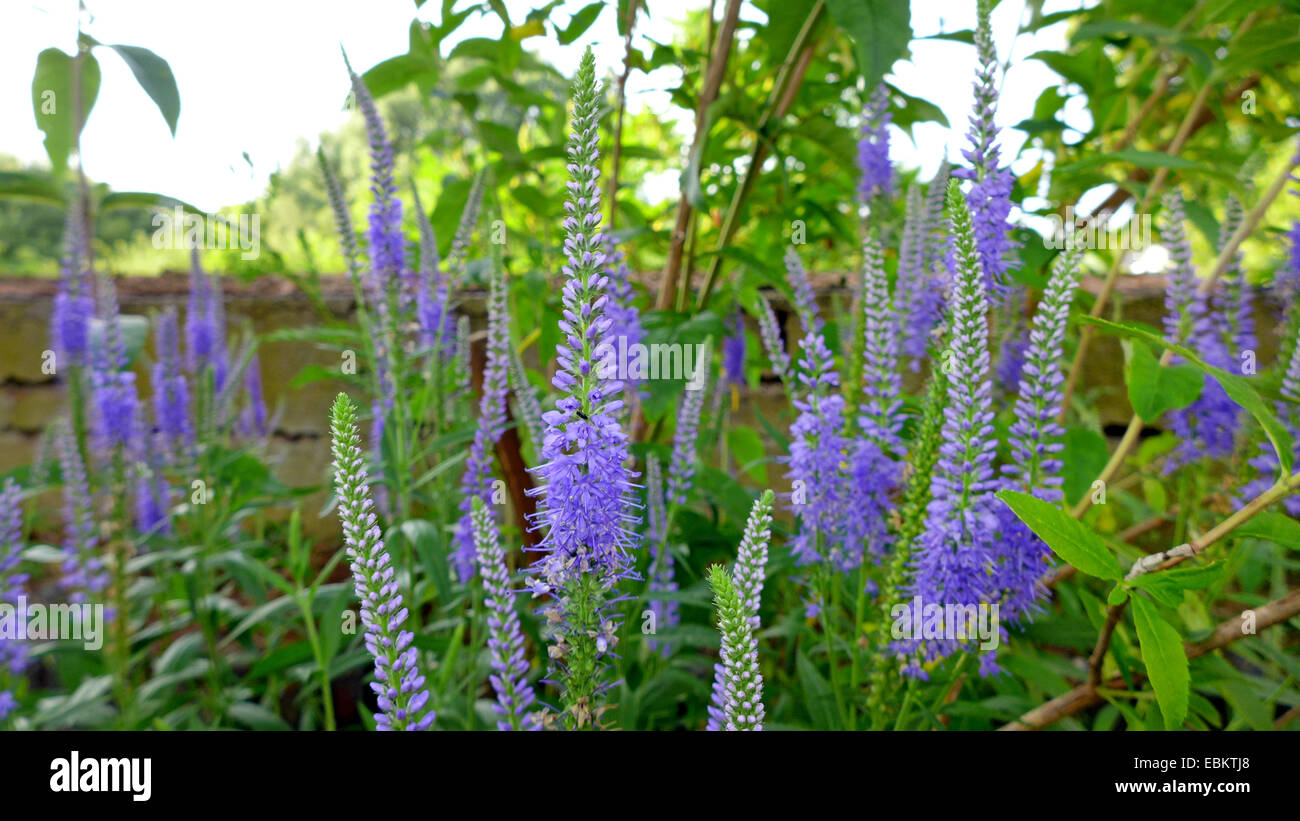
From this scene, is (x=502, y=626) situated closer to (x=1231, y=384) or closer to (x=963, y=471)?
(x=963, y=471)

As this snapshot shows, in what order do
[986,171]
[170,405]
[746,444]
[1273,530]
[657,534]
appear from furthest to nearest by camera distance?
[170,405] < [746,444] < [657,534] < [986,171] < [1273,530]

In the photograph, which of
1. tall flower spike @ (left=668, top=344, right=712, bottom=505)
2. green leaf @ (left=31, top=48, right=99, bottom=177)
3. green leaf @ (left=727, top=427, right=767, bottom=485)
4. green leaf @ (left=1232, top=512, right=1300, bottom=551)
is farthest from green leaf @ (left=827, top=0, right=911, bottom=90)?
green leaf @ (left=31, top=48, right=99, bottom=177)

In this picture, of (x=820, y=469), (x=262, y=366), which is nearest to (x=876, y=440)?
(x=820, y=469)

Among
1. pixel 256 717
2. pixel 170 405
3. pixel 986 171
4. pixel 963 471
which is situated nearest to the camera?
pixel 963 471

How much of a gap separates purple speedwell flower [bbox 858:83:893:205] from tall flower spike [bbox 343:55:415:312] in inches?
37.3

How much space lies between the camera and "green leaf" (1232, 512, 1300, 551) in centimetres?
86

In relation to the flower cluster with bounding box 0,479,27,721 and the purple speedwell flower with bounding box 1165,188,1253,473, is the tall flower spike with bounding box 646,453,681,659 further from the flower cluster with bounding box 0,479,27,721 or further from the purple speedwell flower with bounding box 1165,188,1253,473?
the flower cluster with bounding box 0,479,27,721

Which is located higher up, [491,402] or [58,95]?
[58,95]

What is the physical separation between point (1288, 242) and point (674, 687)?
64.6 inches

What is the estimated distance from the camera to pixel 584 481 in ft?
2.70

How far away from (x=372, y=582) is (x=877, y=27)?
1013mm

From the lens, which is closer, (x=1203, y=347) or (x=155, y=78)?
(x=155, y=78)

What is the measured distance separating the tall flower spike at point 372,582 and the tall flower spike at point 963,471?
0.65m

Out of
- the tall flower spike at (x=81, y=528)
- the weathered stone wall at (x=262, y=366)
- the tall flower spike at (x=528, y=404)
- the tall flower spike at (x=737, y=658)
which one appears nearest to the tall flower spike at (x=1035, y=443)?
the tall flower spike at (x=737, y=658)
